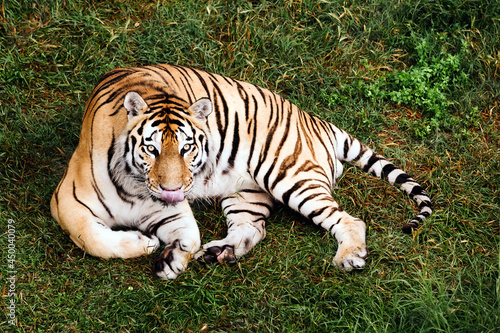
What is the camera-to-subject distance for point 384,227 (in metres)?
4.38

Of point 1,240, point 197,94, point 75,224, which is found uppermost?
point 197,94

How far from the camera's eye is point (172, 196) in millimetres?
3814

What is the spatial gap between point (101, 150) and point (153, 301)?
3.56 feet

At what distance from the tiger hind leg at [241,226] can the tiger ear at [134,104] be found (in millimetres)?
1024

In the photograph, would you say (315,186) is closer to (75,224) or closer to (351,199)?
(351,199)

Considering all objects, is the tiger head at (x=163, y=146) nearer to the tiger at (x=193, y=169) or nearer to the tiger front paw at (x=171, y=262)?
the tiger at (x=193, y=169)

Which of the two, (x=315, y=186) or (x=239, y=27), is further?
(x=239, y=27)

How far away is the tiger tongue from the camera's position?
3807mm

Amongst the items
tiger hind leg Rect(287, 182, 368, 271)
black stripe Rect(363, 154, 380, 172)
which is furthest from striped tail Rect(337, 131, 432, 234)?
tiger hind leg Rect(287, 182, 368, 271)

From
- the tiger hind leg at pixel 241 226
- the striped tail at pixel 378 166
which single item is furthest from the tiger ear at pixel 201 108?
the striped tail at pixel 378 166

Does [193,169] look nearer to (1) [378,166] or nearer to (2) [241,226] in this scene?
(2) [241,226]

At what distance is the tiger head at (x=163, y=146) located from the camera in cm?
382

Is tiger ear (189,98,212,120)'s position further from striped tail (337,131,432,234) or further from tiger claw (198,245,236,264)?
striped tail (337,131,432,234)

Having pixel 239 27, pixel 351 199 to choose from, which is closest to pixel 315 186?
pixel 351 199
